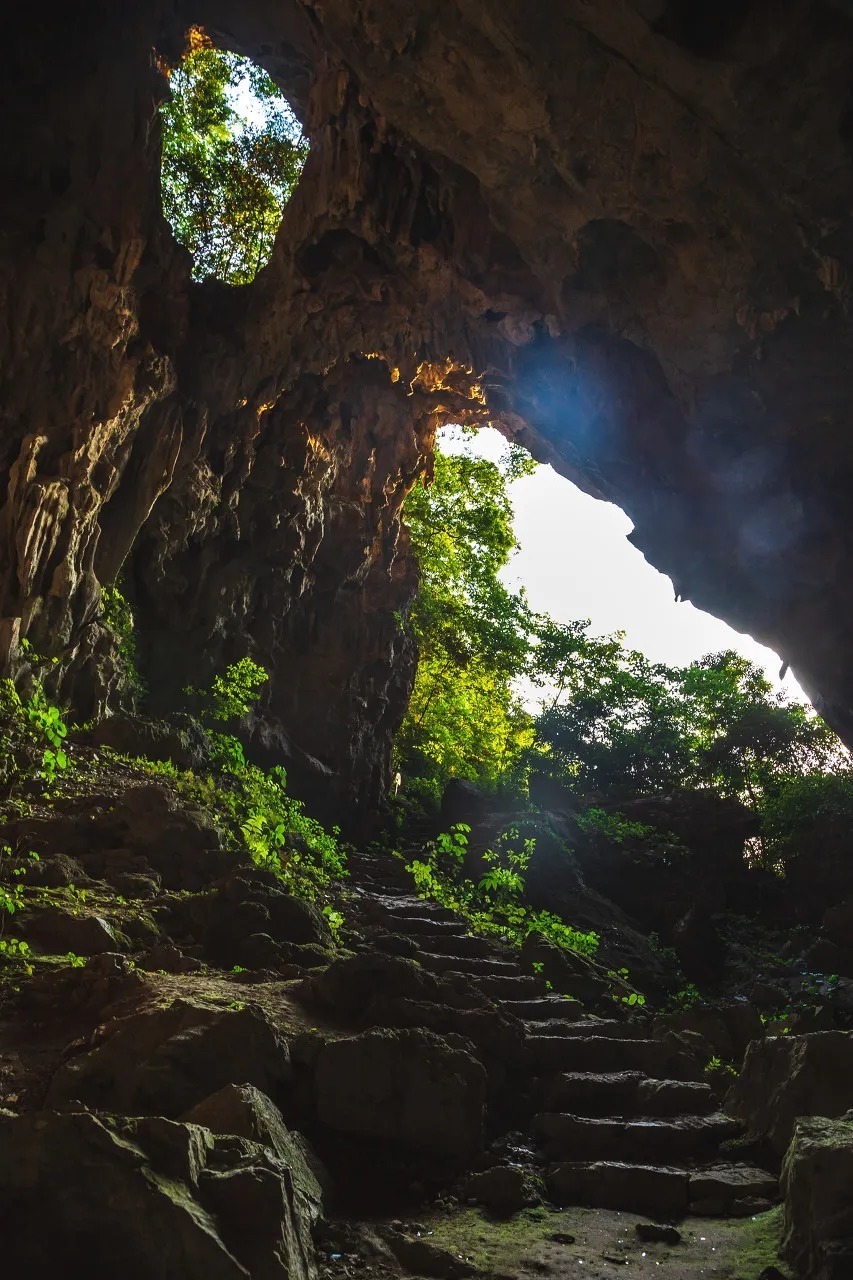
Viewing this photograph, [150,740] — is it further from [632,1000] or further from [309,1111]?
[309,1111]

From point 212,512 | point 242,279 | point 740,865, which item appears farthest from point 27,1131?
point 740,865

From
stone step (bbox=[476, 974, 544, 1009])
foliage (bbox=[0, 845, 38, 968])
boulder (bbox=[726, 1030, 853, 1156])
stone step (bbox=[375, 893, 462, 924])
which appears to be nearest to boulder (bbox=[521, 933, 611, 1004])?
stone step (bbox=[476, 974, 544, 1009])

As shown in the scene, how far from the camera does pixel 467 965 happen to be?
9.02m

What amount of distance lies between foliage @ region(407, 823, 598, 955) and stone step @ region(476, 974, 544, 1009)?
2.28 metres

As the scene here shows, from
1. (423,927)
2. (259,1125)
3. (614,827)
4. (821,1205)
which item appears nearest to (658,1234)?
(821,1205)

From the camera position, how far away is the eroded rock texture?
7.66 meters

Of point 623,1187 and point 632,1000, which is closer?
point 623,1187

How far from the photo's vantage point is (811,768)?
85.0 feet

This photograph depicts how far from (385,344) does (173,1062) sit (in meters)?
12.7

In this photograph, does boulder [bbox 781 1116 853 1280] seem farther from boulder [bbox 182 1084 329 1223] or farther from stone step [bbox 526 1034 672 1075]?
stone step [bbox 526 1034 672 1075]

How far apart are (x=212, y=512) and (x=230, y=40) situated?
8487mm

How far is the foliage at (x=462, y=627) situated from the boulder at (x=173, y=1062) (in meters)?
17.4

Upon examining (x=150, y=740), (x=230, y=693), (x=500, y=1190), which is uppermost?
(x=230, y=693)

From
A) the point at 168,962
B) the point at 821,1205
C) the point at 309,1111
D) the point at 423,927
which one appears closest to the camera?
the point at 821,1205
